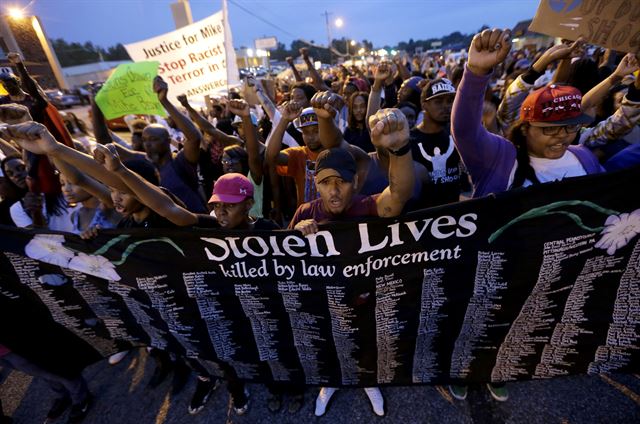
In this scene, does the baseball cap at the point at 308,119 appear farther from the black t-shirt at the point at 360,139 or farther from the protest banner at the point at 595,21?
the protest banner at the point at 595,21

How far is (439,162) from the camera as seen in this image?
8.91 feet

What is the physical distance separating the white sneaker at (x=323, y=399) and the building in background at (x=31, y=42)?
25.7 meters

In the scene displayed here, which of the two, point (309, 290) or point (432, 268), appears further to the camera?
point (309, 290)

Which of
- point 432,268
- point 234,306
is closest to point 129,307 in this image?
point 234,306

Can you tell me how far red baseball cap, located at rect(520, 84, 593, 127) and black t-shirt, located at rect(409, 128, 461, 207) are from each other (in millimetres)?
882

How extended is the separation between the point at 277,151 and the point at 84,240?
65.8 inches

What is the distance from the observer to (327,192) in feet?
6.19

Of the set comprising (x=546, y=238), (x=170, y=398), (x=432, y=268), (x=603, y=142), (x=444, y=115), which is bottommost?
(x=170, y=398)

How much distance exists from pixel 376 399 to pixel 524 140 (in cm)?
212

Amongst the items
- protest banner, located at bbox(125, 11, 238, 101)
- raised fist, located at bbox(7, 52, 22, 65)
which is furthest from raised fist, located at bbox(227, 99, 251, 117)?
raised fist, located at bbox(7, 52, 22, 65)

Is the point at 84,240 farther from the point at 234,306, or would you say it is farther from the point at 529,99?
the point at 529,99

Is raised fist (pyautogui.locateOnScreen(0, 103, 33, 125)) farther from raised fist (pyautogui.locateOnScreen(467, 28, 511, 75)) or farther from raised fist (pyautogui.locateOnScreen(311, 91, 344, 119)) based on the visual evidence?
raised fist (pyautogui.locateOnScreen(467, 28, 511, 75))

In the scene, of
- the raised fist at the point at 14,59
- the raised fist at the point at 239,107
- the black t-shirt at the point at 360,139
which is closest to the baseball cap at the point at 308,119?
the raised fist at the point at 239,107

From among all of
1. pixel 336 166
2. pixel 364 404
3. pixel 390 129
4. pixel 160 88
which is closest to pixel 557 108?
pixel 390 129
